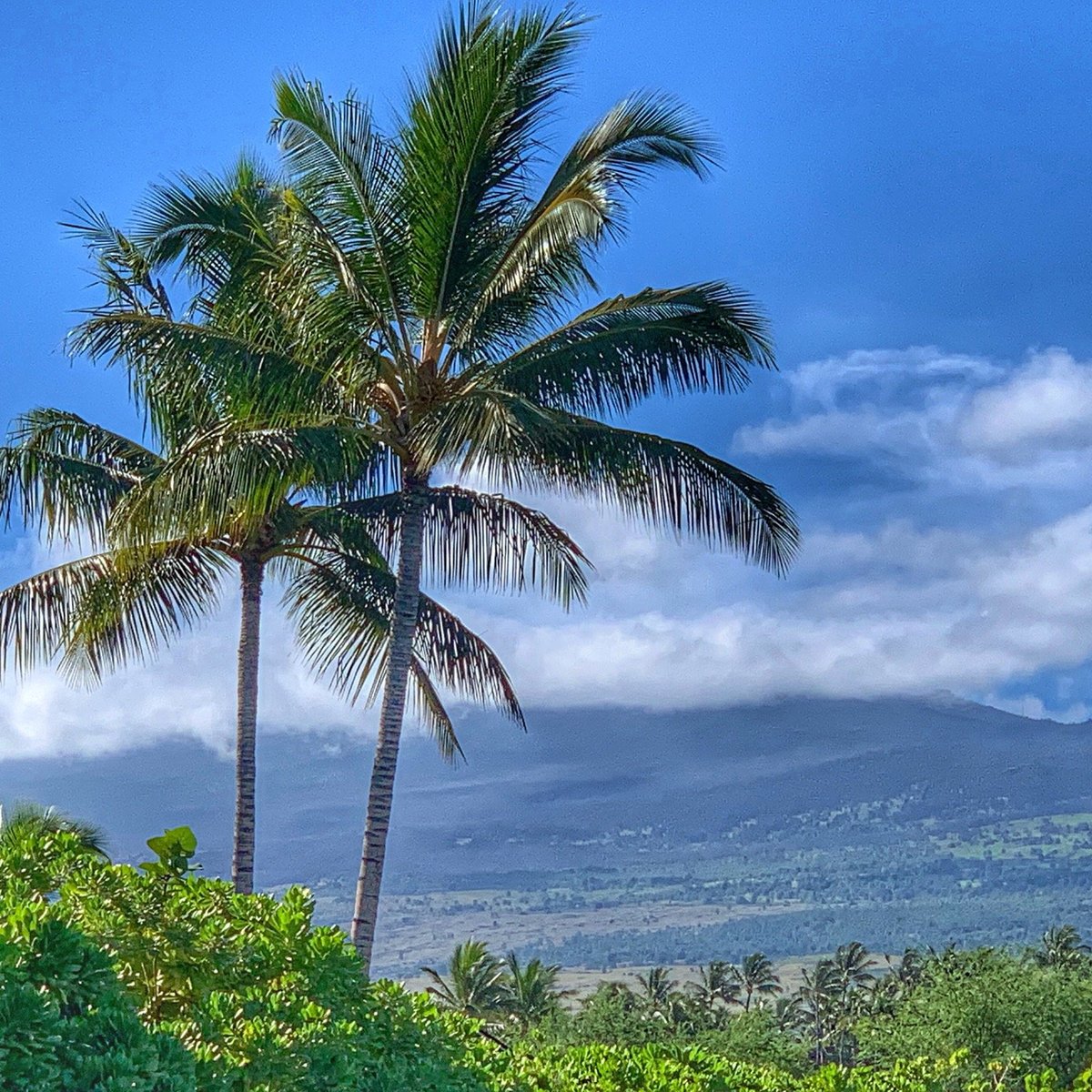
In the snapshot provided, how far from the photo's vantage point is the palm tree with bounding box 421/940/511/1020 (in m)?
61.4

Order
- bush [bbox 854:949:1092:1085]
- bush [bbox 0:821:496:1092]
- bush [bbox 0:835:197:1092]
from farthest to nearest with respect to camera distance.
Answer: bush [bbox 854:949:1092:1085]
bush [bbox 0:821:496:1092]
bush [bbox 0:835:197:1092]

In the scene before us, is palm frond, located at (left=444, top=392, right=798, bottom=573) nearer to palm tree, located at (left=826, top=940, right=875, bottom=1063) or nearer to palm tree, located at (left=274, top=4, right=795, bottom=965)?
palm tree, located at (left=274, top=4, right=795, bottom=965)

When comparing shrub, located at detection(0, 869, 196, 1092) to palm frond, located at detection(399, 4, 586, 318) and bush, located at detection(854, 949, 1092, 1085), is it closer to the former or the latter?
palm frond, located at detection(399, 4, 586, 318)

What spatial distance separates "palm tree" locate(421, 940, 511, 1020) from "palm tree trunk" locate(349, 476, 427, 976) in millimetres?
48586

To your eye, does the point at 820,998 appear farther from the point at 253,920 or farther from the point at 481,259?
the point at 253,920

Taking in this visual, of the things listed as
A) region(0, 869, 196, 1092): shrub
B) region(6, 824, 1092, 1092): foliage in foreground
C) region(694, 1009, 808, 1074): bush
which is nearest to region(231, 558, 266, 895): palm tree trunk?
region(6, 824, 1092, 1092): foliage in foreground

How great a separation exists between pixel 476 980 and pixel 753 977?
38.7 m

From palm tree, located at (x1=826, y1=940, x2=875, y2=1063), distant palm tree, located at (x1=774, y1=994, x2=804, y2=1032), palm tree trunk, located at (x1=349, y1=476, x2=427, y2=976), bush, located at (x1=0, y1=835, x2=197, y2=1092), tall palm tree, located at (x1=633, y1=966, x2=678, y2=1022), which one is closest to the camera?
bush, located at (x1=0, y1=835, x2=197, y2=1092)

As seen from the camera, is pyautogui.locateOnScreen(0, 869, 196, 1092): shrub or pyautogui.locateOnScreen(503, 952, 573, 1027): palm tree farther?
pyautogui.locateOnScreen(503, 952, 573, 1027): palm tree

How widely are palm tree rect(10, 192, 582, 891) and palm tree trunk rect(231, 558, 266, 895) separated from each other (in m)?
0.02

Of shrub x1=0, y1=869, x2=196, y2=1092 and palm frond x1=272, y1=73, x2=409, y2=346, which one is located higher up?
palm frond x1=272, y1=73, x2=409, y2=346

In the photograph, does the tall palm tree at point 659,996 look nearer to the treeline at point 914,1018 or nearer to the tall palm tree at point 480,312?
the treeline at point 914,1018

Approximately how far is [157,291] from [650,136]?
635cm

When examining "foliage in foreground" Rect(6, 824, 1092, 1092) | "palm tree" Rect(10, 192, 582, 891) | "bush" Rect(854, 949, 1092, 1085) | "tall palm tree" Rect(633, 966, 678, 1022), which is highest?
"palm tree" Rect(10, 192, 582, 891)
